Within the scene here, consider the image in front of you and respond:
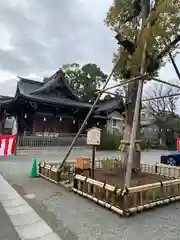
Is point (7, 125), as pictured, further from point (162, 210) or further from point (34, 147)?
point (162, 210)

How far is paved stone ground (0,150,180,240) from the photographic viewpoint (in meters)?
3.33

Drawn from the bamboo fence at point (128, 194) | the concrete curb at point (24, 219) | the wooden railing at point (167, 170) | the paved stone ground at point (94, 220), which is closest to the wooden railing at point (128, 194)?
the bamboo fence at point (128, 194)

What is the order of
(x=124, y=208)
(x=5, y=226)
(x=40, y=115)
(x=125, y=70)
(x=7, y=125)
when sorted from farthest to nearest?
(x=7, y=125), (x=40, y=115), (x=125, y=70), (x=124, y=208), (x=5, y=226)

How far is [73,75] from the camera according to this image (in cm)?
3378

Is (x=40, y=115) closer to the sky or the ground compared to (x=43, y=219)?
closer to the sky

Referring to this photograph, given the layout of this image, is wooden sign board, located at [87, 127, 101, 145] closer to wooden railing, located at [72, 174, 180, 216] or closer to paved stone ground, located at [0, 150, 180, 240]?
wooden railing, located at [72, 174, 180, 216]

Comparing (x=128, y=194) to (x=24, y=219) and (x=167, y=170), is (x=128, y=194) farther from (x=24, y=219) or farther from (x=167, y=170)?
(x=167, y=170)

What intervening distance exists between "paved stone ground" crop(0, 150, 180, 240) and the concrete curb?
0.12m

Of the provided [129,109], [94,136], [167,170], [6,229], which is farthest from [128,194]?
[167,170]

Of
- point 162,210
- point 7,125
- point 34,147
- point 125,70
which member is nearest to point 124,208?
point 162,210

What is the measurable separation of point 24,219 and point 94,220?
1.26m

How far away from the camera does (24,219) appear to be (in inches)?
151

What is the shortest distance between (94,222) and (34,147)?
13497 millimetres

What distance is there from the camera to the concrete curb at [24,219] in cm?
325
